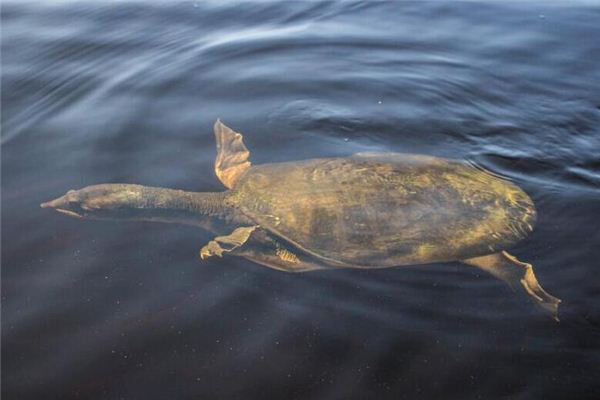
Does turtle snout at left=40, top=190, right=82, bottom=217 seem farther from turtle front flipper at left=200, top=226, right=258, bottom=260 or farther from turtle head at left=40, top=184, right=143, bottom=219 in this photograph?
turtle front flipper at left=200, top=226, right=258, bottom=260

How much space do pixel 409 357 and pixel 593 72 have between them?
184 inches

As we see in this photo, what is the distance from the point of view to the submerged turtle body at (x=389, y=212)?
3406mm

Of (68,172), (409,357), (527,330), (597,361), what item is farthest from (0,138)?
(597,361)

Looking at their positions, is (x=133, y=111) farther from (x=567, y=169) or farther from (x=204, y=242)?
(x=567, y=169)

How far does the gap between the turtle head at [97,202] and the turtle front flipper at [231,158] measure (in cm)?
71

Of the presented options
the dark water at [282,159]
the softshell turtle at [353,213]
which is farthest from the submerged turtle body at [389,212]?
the dark water at [282,159]

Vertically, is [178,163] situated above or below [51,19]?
below

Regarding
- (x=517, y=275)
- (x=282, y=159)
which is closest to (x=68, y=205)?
(x=282, y=159)

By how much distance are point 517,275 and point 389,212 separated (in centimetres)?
90

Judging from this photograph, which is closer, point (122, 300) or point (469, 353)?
point (469, 353)

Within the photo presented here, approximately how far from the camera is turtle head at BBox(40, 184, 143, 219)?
3.86 metres

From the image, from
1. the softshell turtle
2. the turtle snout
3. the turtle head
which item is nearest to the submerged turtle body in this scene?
the softshell turtle

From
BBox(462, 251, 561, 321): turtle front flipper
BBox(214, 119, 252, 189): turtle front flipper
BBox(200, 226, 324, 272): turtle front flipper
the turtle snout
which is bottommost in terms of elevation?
BBox(462, 251, 561, 321): turtle front flipper

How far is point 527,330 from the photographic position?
287cm
